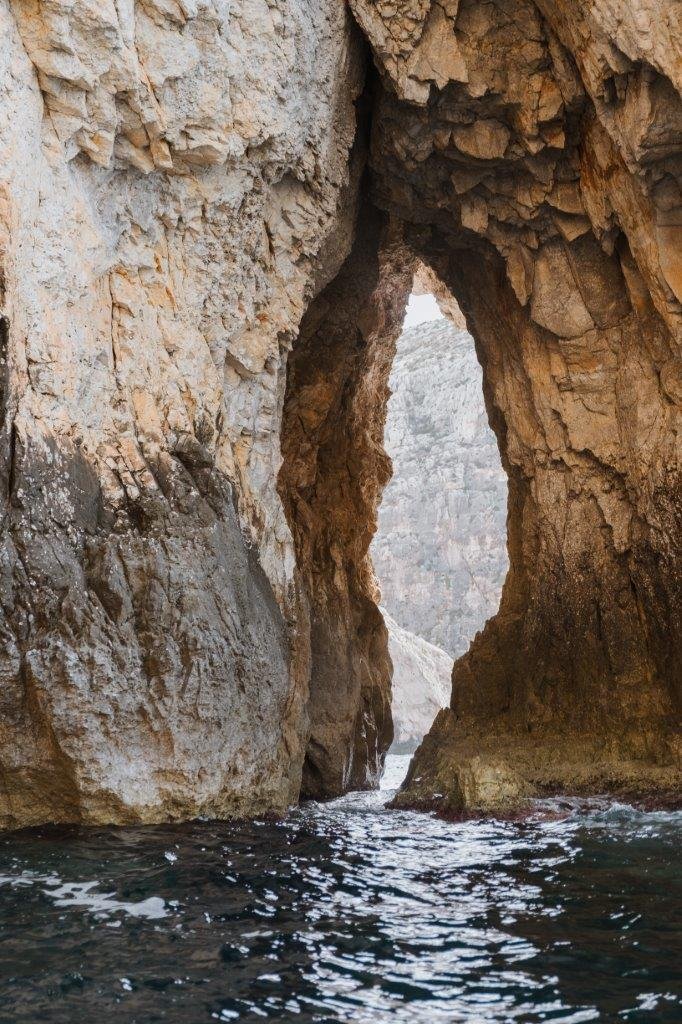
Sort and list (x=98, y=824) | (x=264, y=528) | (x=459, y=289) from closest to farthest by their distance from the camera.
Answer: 1. (x=98, y=824)
2. (x=264, y=528)
3. (x=459, y=289)

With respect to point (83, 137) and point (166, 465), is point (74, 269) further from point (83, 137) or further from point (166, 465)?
point (166, 465)

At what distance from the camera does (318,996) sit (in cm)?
495

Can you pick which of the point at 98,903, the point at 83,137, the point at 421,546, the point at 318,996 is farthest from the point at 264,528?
the point at 421,546

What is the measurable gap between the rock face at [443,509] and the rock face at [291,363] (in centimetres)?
5053

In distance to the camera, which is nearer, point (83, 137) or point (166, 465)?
point (83, 137)

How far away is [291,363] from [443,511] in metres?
57.4

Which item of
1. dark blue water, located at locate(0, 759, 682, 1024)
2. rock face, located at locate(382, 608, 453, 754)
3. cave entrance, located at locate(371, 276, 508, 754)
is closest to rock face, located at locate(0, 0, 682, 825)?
dark blue water, located at locate(0, 759, 682, 1024)

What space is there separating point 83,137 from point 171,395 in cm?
280

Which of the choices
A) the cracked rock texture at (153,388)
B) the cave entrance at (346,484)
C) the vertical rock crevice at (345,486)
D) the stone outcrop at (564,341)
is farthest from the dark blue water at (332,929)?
the vertical rock crevice at (345,486)

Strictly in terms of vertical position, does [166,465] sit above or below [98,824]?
above

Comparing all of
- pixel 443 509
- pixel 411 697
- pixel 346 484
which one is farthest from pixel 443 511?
pixel 346 484

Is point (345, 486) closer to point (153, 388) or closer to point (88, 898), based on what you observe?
point (153, 388)

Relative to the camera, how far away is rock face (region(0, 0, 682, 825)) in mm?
9109

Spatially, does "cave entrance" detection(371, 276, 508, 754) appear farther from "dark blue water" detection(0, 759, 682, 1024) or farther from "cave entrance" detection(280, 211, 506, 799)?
"dark blue water" detection(0, 759, 682, 1024)
